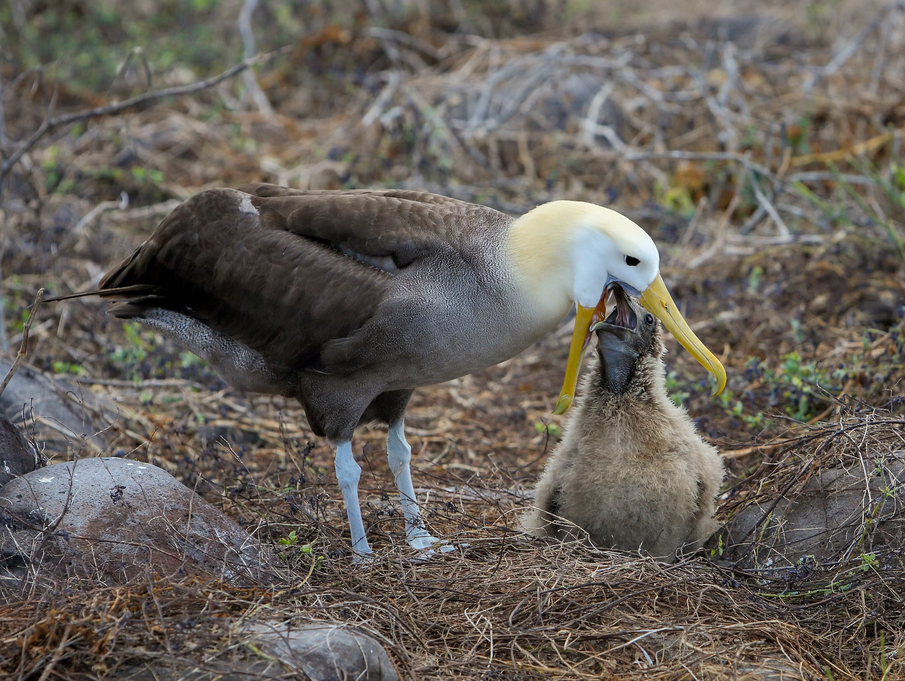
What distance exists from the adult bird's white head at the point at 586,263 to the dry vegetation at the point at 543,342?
35.1 inches

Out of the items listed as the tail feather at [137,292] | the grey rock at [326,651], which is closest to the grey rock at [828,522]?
the grey rock at [326,651]

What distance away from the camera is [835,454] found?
13.9ft

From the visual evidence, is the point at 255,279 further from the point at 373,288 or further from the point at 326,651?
the point at 326,651

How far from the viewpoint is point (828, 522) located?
161 inches

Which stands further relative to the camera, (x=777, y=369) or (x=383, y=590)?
(x=777, y=369)

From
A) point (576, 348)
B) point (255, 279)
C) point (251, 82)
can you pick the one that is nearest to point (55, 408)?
point (255, 279)

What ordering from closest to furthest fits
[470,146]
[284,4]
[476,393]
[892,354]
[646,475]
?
[646,475] → [892,354] → [476,393] → [470,146] → [284,4]

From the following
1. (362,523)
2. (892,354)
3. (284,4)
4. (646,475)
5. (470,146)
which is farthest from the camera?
(284,4)

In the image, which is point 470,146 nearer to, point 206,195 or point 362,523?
point 206,195

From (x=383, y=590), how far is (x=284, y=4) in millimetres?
10361

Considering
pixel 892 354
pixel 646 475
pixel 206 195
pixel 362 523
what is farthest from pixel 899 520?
pixel 206 195

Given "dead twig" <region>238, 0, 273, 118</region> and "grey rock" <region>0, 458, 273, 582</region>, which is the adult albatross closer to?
"grey rock" <region>0, 458, 273, 582</region>

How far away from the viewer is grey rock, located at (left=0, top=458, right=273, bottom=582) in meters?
3.58

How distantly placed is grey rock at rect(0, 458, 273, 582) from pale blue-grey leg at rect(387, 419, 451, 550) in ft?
2.55
